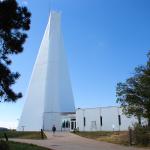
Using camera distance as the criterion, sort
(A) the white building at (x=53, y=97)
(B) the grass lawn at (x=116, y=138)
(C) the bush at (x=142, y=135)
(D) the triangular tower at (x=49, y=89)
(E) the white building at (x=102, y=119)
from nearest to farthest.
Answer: (C) the bush at (x=142, y=135) → (B) the grass lawn at (x=116, y=138) → (E) the white building at (x=102, y=119) → (A) the white building at (x=53, y=97) → (D) the triangular tower at (x=49, y=89)

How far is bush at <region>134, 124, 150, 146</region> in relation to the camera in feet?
106

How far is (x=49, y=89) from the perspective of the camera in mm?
79625

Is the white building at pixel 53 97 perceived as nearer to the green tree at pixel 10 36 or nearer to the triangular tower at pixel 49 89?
the triangular tower at pixel 49 89

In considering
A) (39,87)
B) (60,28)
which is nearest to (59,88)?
(39,87)

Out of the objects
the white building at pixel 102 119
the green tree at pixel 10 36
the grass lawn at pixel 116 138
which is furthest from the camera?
the white building at pixel 102 119

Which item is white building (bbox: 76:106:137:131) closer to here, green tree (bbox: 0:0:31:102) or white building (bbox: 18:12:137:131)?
white building (bbox: 18:12:137:131)

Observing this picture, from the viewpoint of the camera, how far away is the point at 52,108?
78250mm

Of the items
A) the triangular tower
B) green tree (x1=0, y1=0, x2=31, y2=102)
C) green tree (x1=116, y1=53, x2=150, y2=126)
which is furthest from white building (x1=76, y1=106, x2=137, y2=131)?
green tree (x1=0, y1=0, x2=31, y2=102)

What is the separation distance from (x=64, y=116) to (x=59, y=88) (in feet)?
23.9

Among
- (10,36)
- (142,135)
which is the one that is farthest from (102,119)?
(10,36)

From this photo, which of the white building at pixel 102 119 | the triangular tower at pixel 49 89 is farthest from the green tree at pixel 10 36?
the triangular tower at pixel 49 89

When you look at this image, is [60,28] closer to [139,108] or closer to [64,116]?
[64,116]

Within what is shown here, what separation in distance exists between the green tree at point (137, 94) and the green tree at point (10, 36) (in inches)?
705

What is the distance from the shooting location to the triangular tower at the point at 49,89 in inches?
3027
